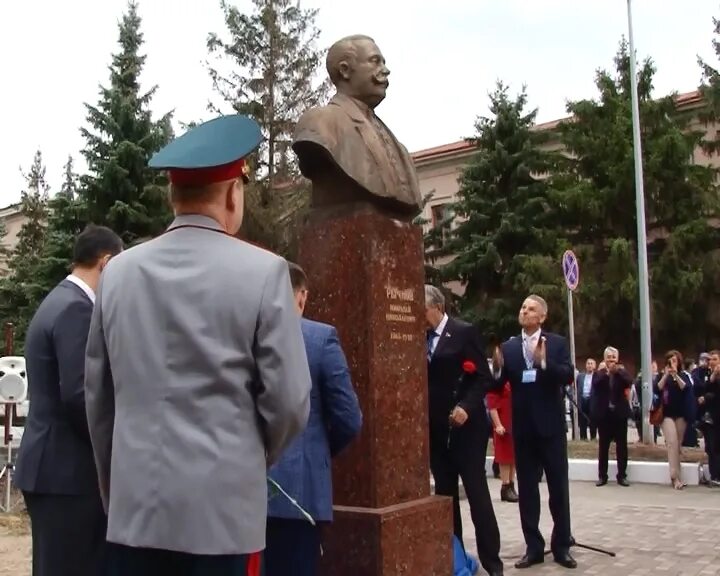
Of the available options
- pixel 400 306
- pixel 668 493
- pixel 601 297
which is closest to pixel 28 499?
pixel 400 306

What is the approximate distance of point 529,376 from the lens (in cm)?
702

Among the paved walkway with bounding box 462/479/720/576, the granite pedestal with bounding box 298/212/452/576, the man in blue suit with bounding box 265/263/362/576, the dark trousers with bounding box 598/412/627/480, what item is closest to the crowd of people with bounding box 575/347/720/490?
the dark trousers with bounding box 598/412/627/480

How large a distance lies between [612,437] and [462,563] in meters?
6.59

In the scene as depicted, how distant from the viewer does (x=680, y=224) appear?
30969 mm

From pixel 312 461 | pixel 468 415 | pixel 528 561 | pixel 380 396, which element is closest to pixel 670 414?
pixel 528 561

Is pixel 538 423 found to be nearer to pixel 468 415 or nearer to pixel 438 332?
pixel 468 415

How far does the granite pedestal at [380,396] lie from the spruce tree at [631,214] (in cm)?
2536

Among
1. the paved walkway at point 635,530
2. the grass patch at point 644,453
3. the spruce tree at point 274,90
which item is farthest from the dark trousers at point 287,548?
the spruce tree at point 274,90

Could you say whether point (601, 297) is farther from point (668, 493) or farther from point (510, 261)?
point (668, 493)

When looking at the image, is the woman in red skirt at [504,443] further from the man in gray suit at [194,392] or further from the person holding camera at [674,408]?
the man in gray suit at [194,392]

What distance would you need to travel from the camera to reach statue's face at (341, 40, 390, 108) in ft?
18.7

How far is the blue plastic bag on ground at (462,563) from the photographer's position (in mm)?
6041

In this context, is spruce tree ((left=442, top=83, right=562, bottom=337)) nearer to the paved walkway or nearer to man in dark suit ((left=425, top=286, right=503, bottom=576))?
the paved walkway

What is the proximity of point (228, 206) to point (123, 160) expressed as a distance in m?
25.8
